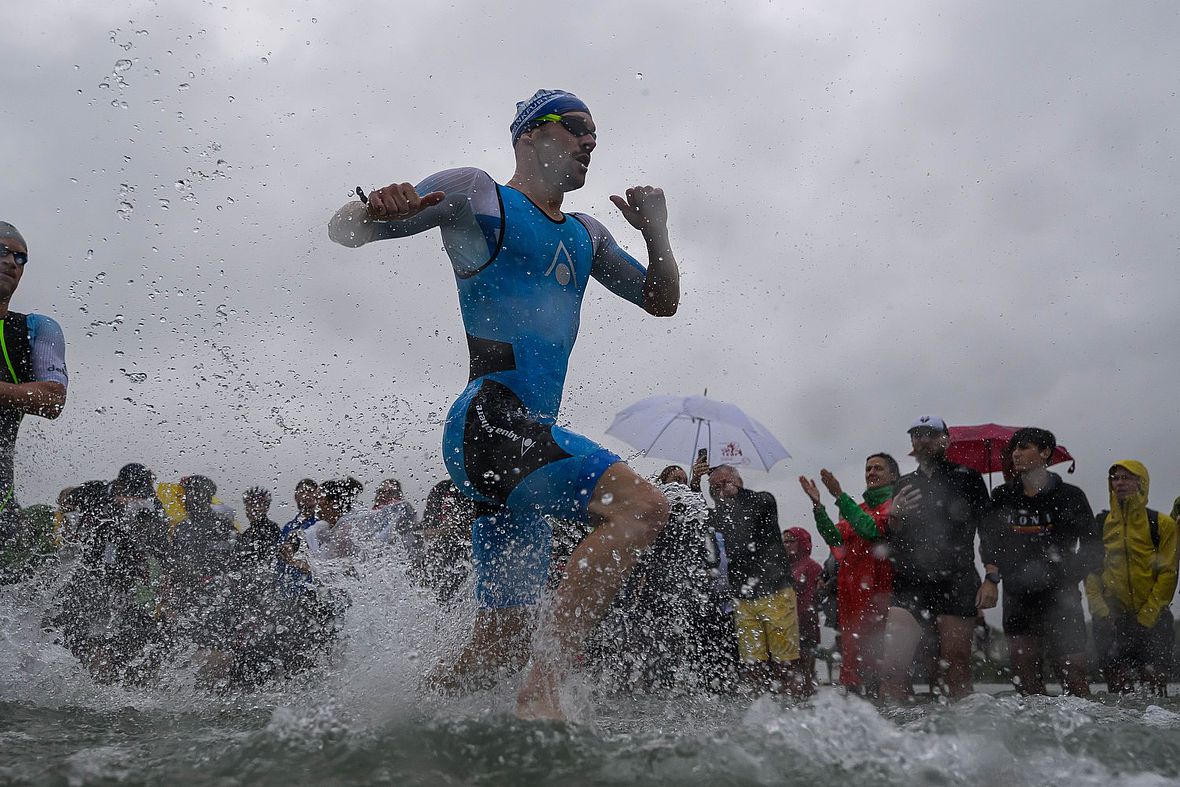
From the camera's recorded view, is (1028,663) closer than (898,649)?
No

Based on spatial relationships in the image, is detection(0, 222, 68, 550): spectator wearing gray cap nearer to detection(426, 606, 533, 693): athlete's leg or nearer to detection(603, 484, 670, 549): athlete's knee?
detection(426, 606, 533, 693): athlete's leg

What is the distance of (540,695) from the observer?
105 inches

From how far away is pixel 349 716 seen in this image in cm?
261

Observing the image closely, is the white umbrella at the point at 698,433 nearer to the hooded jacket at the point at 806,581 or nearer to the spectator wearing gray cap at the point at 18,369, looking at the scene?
the hooded jacket at the point at 806,581

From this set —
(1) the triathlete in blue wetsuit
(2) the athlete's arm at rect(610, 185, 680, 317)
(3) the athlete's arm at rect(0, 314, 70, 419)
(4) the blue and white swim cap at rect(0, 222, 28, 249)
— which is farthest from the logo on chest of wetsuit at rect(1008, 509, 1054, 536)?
(4) the blue and white swim cap at rect(0, 222, 28, 249)

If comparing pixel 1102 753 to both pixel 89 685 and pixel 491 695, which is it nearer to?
pixel 491 695

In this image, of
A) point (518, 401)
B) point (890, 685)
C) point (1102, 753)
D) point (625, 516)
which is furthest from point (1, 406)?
point (890, 685)

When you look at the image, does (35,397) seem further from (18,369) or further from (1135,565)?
(1135,565)

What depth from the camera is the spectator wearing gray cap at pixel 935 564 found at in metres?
5.50

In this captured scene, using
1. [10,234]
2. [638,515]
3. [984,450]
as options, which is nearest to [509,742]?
[638,515]

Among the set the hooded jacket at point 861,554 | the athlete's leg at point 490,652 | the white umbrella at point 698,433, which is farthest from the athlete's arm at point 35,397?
the white umbrella at point 698,433

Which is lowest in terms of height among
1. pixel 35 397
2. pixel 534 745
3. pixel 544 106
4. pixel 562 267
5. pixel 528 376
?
pixel 534 745

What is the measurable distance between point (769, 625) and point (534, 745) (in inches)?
195

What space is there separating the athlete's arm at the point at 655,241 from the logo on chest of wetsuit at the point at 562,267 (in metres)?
0.44
